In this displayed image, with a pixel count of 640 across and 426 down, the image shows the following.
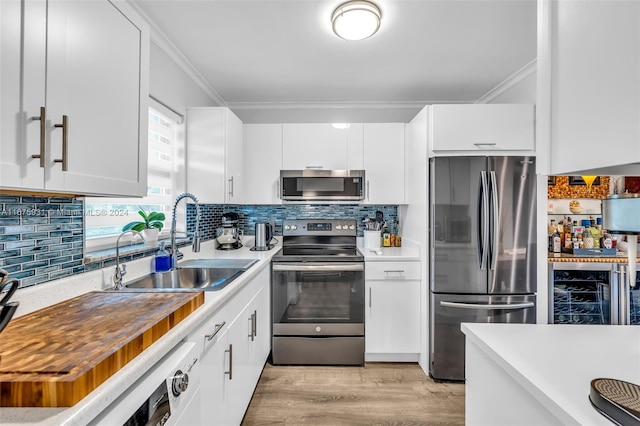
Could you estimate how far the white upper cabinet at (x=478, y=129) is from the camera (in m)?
2.43

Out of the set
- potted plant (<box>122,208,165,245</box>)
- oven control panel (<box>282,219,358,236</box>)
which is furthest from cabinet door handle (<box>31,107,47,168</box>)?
oven control panel (<box>282,219,358,236</box>)

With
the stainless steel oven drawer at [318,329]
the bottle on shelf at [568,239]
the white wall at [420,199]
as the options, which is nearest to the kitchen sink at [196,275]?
the stainless steel oven drawer at [318,329]

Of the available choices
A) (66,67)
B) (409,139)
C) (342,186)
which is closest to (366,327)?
(342,186)

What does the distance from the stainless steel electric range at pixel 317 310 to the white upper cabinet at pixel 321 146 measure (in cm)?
94

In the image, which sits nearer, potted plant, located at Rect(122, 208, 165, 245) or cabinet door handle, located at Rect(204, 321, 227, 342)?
cabinet door handle, located at Rect(204, 321, 227, 342)

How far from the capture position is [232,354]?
5.33ft

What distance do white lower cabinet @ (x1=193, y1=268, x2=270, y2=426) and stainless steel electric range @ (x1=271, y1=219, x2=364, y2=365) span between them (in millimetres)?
264

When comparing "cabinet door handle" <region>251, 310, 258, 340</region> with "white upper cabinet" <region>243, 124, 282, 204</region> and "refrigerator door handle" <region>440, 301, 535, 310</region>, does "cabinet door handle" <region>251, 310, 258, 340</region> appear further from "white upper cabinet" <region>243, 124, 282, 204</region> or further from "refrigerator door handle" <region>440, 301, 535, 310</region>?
"refrigerator door handle" <region>440, 301, 535, 310</region>

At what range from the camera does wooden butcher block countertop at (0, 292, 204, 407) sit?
2.06ft

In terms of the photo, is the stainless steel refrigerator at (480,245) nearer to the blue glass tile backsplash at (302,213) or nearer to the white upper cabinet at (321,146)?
the white upper cabinet at (321,146)

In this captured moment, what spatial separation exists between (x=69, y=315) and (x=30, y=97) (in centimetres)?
67

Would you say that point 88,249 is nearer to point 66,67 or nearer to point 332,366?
point 66,67

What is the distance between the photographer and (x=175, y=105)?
2420 millimetres

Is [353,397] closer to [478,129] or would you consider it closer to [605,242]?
[478,129]
